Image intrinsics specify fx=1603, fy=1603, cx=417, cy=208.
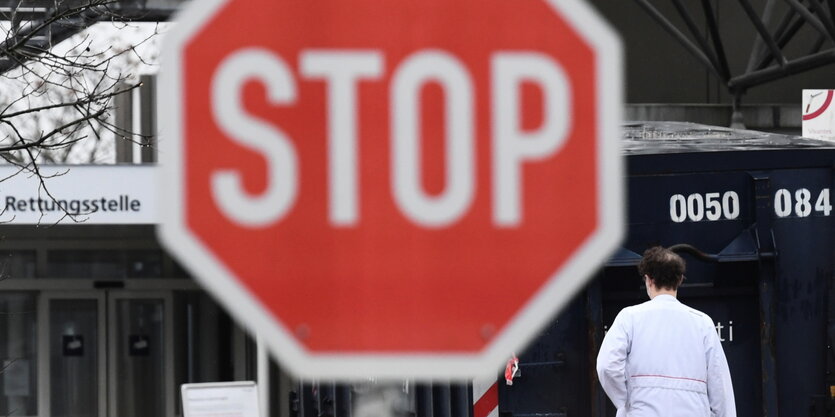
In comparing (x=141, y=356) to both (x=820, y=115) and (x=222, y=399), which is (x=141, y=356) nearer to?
(x=222, y=399)

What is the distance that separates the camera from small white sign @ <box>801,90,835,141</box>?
503 inches

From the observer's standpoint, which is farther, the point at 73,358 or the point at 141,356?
the point at 141,356

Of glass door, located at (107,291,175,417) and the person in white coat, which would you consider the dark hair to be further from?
glass door, located at (107,291,175,417)

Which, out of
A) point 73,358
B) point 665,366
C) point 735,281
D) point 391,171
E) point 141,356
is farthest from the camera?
point 141,356

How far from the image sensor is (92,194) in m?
17.7

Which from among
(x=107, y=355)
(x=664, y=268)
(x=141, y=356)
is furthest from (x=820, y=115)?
(x=107, y=355)

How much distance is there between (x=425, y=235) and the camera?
7.27 ft

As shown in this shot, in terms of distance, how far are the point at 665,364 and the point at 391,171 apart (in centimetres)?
415

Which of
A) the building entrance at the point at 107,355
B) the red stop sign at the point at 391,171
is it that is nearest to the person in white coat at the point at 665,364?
the red stop sign at the point at 391,171

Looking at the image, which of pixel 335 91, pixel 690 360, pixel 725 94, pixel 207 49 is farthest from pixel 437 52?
pixel 725 94

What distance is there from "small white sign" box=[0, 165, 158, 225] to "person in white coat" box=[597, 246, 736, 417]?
38.4ft

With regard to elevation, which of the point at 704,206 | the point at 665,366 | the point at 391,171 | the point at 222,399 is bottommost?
the point at 222,399

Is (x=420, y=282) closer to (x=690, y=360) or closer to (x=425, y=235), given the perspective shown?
(x=425, y=235)

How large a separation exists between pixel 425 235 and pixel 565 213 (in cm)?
20
